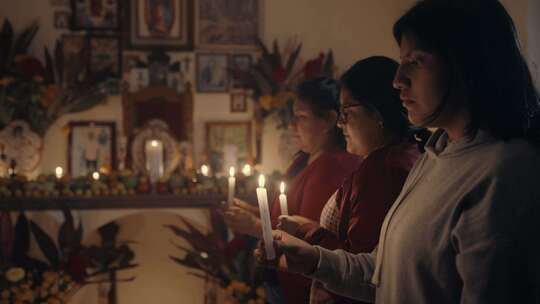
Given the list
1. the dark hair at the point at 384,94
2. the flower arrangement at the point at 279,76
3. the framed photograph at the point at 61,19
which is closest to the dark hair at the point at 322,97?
the dark hair at the point at 384,94

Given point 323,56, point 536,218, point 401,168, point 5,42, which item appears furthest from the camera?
point 323,56

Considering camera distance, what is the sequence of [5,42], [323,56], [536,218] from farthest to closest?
[323,56]
[5,42]
[536,218]

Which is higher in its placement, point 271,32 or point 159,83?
point 271,32

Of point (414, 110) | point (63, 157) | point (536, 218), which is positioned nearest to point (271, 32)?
point (63, 157)

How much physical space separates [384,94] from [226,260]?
280cm

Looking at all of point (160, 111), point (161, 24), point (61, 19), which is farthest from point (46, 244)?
point (161, 24)

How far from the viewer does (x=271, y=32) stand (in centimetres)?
502

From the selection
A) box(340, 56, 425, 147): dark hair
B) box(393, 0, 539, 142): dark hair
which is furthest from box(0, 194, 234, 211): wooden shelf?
box(393, 0, 539, 142): dark hair

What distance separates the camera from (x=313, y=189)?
2400mm

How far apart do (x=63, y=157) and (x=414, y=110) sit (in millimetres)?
4029

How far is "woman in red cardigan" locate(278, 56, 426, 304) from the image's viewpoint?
170cm

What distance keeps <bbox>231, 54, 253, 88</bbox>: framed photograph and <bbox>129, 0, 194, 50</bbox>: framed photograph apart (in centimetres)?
37

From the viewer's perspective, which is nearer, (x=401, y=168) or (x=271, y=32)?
(x=401, y=168)

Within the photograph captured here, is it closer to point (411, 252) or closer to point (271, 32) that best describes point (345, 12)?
point (271, 32)
